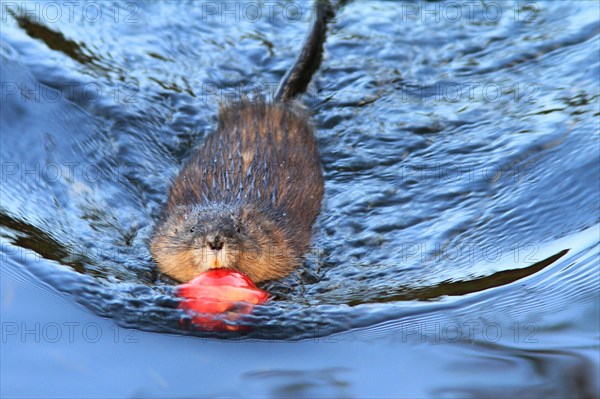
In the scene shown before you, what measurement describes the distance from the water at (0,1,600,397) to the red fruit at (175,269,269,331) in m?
0.09

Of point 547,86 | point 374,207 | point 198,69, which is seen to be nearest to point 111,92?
point 198,69

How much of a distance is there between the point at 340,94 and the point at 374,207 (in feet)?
5.02

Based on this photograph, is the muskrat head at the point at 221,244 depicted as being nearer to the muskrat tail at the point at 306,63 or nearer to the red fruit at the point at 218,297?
the red fruit at the point at 218,297

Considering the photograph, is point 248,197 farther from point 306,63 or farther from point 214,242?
point 306,63

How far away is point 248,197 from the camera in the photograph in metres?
5.97

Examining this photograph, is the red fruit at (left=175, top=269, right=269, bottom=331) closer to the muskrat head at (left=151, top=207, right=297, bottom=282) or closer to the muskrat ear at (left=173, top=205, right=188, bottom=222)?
the muskrat head at (left=151, top=207, right=297, bottom=282)

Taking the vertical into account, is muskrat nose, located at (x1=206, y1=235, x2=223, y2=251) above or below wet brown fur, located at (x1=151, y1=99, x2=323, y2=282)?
below

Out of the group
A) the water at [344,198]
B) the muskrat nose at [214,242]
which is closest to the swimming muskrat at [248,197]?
the muskrat nose at [214,242]

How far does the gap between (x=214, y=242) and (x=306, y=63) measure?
2.87 m

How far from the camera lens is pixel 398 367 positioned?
14.3ft

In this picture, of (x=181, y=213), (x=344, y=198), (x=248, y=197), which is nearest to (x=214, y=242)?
(x=181, y=213)

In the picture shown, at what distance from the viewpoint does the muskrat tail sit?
724 centimetres

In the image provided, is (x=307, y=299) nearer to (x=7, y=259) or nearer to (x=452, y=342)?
(x=452, y=342)

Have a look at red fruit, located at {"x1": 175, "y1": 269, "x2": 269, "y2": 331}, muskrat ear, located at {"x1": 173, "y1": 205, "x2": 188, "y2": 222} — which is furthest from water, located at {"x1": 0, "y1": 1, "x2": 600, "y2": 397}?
muskrat ear, located at {"x1": 173, "y1": 205, "x2": 188, "y2": 222}
